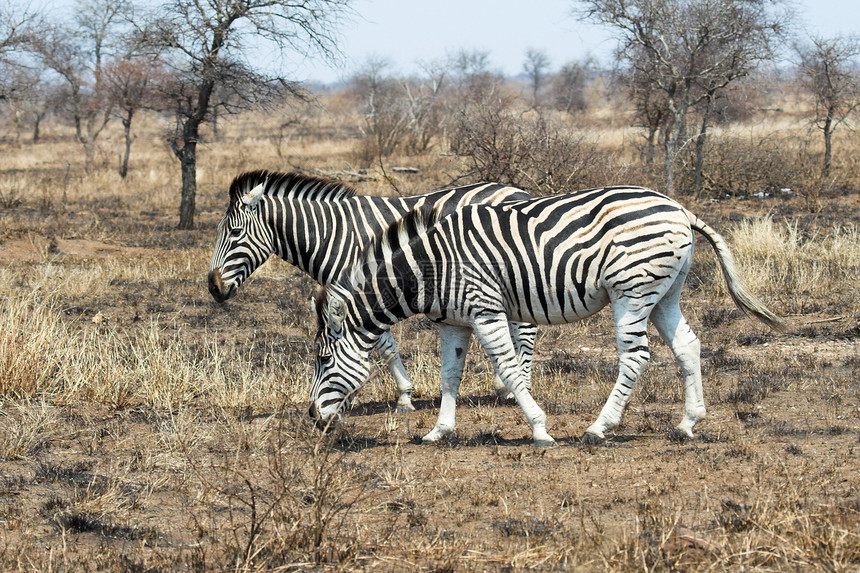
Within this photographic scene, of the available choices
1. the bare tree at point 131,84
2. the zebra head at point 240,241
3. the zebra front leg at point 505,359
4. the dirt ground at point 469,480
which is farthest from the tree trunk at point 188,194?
the zebra front leg at point 505,359

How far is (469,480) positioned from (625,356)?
60.1 inches

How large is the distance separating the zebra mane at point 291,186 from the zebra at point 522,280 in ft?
6.20

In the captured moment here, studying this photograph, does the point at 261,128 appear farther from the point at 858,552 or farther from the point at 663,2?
the point at 858,552

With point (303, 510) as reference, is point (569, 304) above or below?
above

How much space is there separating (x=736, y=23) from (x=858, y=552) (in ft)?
55.0

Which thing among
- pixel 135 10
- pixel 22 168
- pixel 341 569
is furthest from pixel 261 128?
pixel 341 569

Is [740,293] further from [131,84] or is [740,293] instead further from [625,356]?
[131,84]

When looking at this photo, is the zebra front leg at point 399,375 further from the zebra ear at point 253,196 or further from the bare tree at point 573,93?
the bare tree at point 573,93

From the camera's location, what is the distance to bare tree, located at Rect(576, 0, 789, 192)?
17.4m

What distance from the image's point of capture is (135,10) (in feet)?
59.4

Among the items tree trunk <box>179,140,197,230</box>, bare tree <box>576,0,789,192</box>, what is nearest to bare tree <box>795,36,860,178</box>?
bare tree <box>576,0,789,192</box>

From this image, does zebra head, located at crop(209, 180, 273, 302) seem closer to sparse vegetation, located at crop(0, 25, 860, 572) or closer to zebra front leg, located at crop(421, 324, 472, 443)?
sparse vegetation, located at crop(0, 25, 860, 572)

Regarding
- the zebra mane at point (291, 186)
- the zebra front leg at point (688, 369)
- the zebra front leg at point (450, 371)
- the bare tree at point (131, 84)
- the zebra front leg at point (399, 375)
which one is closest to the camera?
the zebra front leg at point (688, 369)

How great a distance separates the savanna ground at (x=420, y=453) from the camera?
4.06 metres
